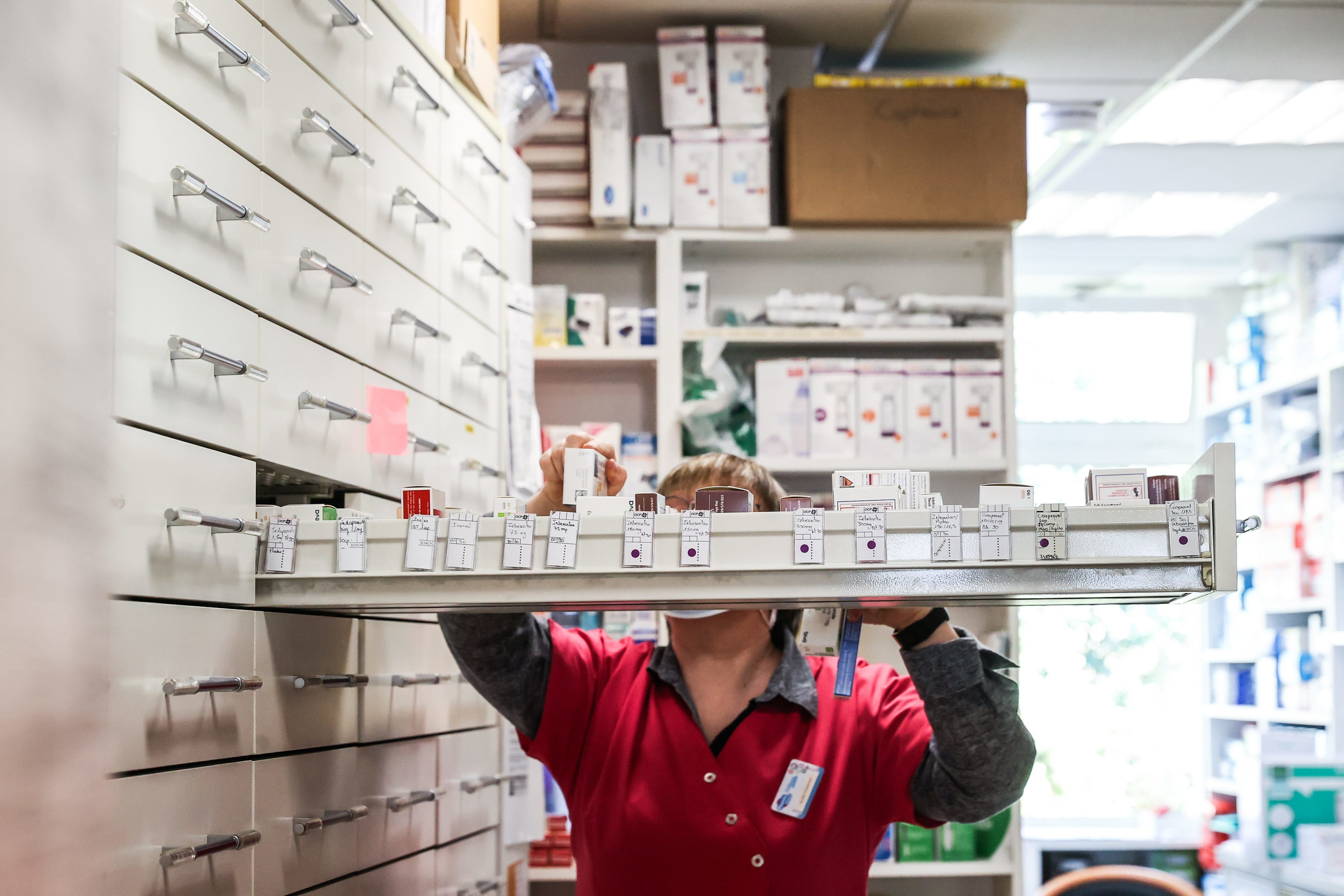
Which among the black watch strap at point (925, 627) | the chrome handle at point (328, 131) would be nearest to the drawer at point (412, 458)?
the chrome handle at point (328, 131)

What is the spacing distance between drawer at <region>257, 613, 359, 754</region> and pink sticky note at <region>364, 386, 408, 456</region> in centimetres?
30

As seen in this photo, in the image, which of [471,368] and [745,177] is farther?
[745,177]

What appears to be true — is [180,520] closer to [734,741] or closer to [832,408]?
[734,741]

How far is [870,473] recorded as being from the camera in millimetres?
1476

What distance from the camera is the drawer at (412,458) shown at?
2.06 metres

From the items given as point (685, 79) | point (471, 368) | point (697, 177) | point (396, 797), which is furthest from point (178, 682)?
point (685, 79)

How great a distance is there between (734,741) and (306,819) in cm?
66

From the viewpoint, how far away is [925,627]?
5.67ft

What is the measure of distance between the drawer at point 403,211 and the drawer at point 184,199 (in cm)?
42

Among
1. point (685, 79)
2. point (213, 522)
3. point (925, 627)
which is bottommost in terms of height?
point (925, 627)

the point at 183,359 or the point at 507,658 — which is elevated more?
the point at 183,359

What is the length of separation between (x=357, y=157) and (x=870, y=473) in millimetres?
1029

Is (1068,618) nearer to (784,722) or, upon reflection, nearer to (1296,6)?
(1296,6)

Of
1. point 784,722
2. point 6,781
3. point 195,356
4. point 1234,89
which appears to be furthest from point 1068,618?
point 6,781
